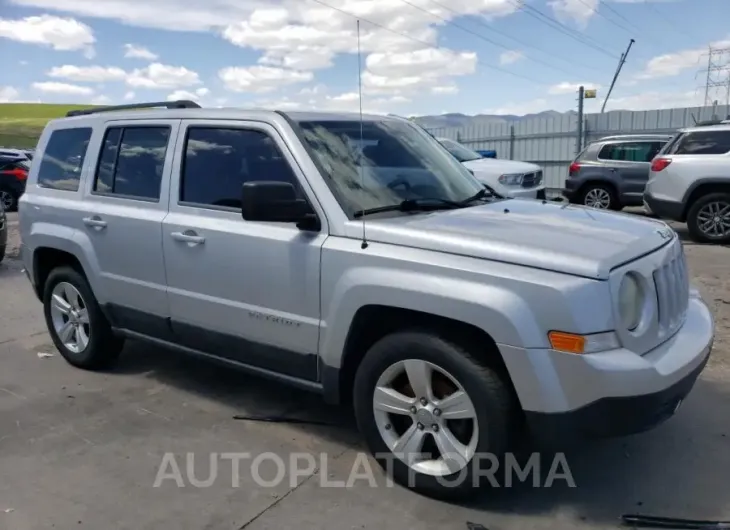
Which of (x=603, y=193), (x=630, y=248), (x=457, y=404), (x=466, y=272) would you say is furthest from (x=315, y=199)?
(x=603, y=193)

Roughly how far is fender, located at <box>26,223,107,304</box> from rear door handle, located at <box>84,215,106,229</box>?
4.7 inches

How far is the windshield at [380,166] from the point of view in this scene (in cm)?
377

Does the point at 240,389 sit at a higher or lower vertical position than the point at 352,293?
lower

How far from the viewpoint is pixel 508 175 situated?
39.5ft

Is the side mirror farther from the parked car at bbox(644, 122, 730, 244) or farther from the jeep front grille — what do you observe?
the parked car at bbox(644, 122, 730, 244)

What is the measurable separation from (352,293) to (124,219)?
2.00 metres

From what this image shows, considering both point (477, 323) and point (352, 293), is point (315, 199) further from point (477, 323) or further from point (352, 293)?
point (477, 323)

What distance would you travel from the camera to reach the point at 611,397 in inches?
114

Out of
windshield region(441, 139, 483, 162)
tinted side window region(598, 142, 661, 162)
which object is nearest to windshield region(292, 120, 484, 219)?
windshield region(441, 139, 483, 162)

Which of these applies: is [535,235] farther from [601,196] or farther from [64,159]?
[601,196]

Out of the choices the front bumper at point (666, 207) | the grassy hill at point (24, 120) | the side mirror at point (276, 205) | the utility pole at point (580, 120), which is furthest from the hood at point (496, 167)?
the grassy hill at point (24, 120)

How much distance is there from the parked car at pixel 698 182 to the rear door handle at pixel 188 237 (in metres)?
8.94

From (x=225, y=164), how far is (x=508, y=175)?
862 cm

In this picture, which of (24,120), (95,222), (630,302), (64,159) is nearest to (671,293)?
(630,302)
